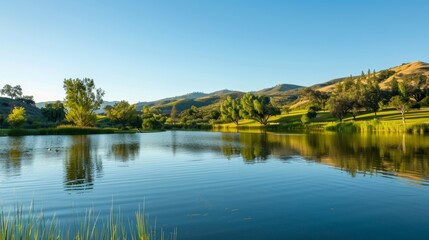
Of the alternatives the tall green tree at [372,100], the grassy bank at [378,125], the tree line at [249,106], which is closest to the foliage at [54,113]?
the tree line at [249,106]

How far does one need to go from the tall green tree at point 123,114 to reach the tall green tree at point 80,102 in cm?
1870

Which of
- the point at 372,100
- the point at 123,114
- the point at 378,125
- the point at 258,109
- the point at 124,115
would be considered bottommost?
the point at 378,125

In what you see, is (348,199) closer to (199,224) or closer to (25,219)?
(199,224)

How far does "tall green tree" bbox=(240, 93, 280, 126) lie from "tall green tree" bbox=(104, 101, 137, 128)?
54.1 m

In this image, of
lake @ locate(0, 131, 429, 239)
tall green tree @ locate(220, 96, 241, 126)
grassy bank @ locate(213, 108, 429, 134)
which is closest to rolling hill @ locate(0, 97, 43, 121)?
tall green tree @ locate(220, 96, 241, 126)

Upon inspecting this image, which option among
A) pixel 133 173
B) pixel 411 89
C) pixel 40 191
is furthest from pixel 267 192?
pixel 411 89

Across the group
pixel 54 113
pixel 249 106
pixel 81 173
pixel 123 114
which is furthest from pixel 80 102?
pixel 81 173

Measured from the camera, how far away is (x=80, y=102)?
114 metres

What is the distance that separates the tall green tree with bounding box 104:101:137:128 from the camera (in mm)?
137750

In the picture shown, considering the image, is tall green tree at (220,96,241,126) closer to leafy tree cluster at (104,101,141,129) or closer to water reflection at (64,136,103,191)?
leafy tree cluster at (104,101,141,129)

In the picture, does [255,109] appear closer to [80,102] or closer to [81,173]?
[80,102]

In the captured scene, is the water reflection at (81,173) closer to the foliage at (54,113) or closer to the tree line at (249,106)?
the tree line at (249,106)

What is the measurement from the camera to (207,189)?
20016mm

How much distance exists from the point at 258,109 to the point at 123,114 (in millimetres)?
63142
